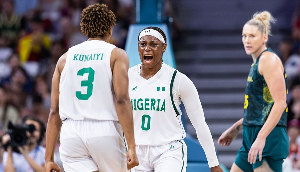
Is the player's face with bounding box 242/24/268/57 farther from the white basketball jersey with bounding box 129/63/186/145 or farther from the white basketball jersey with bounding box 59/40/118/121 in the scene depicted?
the white basketball jersey with bounding box 59/40/118/121

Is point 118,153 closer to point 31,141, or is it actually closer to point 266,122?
point 266,122

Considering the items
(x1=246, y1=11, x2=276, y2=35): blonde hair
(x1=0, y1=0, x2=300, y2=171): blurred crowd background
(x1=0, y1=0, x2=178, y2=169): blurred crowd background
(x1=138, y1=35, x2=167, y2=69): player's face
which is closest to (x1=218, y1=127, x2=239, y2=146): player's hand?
(x1=246, y1=11, x2=276, y2=35): blonde hair

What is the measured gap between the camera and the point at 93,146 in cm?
449

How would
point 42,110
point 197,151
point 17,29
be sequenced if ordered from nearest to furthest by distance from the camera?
point 197,151 < point 42,110 < point 17,29

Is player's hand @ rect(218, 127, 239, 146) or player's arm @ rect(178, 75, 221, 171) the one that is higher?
player's arm @ rect(178, 75, 221, 171)

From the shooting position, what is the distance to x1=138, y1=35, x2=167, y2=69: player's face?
5297mm

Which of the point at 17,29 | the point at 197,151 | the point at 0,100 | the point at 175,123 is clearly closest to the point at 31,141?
the point at 197,151

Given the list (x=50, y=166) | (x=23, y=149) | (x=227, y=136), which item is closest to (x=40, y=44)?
(x=23, y=149)

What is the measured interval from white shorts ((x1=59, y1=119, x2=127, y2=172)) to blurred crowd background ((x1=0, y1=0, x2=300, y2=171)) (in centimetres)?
549

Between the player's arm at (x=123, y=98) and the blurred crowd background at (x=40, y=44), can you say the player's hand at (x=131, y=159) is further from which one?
the blurred crowd background at (x=40, y=44)

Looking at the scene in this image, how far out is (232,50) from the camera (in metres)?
12.0

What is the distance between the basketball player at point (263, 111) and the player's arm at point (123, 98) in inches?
51.7

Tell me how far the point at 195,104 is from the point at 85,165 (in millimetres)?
1120

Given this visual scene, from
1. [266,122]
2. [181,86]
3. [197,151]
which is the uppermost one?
[181,86]
